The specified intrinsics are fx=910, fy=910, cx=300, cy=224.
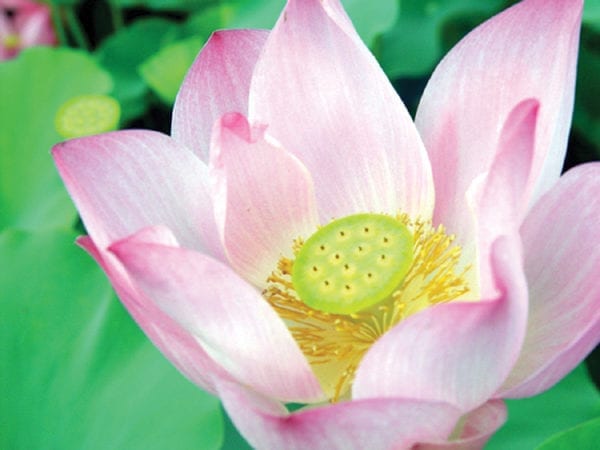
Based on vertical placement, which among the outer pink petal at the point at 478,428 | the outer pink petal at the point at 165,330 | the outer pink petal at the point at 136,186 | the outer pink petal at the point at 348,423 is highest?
the outer pink petal at the point at 136,186

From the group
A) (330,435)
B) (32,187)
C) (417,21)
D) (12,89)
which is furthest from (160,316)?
(417,21)

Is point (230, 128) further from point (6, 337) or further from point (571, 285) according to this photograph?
point (6, 337)

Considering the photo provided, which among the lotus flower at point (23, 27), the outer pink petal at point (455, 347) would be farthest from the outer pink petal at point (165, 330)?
the lotus flower at point (23, 27)

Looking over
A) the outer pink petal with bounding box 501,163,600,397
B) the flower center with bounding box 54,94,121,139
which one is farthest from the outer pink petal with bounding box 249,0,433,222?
the flower center with bounding box 54,94,121,139

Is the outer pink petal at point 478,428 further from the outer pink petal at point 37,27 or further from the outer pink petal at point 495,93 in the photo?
the outer pink petal at point 37,27

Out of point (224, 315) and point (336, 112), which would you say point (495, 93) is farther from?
point (224, 315)

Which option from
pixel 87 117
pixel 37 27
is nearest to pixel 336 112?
pixel 87 117
